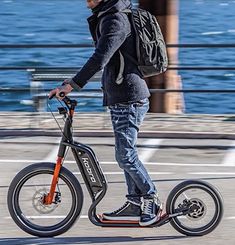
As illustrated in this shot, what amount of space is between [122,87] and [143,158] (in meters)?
4.16

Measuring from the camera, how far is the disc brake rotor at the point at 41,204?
8453 millimetres

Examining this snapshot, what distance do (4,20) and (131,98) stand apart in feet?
142

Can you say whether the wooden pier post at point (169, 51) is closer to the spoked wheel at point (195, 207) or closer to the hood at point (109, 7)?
the spoked wheel at point (195, 207)

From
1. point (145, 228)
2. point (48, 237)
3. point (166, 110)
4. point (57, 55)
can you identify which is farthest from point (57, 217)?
point (57, 55)

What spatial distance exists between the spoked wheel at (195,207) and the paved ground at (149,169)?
8 cm

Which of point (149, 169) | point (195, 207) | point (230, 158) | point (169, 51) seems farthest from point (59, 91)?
point (169, 51)

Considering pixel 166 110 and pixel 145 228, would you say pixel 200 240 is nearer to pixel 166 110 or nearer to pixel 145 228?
pixel 145 228

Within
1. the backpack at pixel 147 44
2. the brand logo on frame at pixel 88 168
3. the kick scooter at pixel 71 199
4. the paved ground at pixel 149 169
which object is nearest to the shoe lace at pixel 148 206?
the kick scooter at pixel 71 199

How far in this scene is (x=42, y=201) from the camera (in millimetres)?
8500

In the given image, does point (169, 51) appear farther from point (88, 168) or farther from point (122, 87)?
point (122, 87)

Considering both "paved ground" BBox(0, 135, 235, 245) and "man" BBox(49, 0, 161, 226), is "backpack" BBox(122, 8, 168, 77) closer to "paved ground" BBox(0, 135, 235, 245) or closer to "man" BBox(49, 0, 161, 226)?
"man" BBox(49, 0, 161, 226)

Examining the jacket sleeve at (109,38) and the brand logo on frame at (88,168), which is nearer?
the jacket sleeve at (109,38)

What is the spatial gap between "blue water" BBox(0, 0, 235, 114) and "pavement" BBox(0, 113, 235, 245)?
20.6ft

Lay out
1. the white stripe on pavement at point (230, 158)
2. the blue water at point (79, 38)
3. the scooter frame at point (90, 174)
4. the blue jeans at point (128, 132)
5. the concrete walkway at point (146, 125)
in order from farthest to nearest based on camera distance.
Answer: the blue water at point (79, 38), the concrete walkway at point (146, 125), the white stripe on pavement at point (230, 158), the scooter frame at point (90, 174), the blue jeans at point (128, 132)
